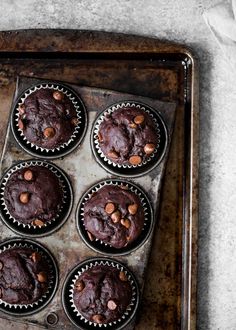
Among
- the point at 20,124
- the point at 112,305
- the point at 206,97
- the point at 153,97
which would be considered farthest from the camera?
the point at 206,97

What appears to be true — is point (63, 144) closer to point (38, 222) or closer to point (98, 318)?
point (38, 222)

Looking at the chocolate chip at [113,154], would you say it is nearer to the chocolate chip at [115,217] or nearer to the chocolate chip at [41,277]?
the chocolate chip at [115,217]

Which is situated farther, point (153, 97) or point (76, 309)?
point (153, 97)

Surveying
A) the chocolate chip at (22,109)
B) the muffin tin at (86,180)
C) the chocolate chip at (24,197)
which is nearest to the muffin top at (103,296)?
the muffin tin at (86,180)

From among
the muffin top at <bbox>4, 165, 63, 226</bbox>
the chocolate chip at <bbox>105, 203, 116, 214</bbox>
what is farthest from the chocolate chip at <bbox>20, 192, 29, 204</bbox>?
the chocolate chip at <bbox>105, 203, 116, 214</bbox>

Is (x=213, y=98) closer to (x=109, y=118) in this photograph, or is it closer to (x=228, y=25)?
(x=228, y=25)

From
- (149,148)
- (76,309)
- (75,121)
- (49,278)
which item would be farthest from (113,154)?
(76,309)

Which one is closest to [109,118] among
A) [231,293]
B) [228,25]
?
[228,25]
